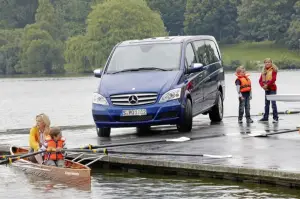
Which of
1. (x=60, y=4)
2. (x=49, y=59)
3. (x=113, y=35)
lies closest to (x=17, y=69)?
(x=49, y=59)

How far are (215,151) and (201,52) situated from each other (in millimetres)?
6597

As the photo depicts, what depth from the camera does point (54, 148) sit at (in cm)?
1803

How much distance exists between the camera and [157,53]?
2419 centimetres

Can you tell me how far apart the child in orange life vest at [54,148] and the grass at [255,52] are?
13238cm

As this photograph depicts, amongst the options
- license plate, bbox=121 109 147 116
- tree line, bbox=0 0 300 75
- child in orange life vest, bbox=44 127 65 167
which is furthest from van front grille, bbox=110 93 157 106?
tree line, bbox=0 0 300 75

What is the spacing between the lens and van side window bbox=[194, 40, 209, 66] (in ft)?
82.6

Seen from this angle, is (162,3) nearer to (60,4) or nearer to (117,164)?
(60,4)

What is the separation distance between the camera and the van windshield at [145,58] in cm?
2368

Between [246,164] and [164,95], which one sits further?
[164,95]

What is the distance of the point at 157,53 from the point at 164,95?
1.97 m

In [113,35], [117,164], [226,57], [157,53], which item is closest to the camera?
[117,164]

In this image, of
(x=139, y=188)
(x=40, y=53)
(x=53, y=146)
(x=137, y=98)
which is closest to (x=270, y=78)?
(x=137, y=98)

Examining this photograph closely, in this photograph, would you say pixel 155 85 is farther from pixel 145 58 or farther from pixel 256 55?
pixel 256 55

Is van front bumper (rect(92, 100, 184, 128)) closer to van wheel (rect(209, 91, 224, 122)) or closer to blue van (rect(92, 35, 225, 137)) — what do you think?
blue van (rect(92, 35, 225, 137))
